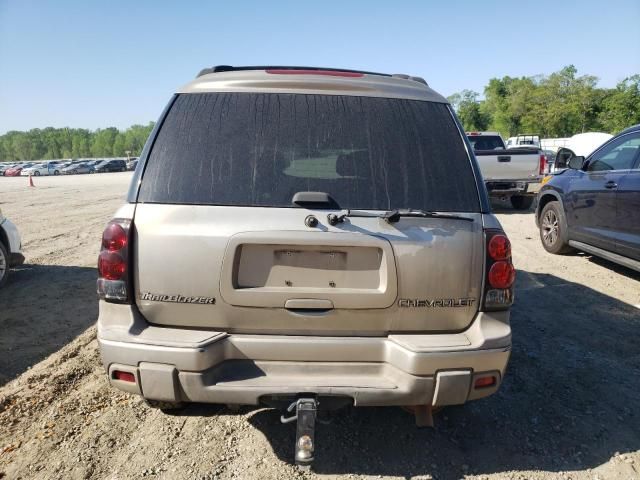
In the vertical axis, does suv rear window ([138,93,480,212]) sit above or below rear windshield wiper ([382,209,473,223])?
above

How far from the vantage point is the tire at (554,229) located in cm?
695

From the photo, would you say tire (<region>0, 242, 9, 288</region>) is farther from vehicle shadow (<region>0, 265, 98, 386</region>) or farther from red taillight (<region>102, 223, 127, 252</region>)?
red taillight (<region>102, 223, 127, 252</region>)

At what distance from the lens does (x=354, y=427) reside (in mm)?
2869

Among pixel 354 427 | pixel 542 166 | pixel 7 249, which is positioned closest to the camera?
pixel 354 427

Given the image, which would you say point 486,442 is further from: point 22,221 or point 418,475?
point 22,221

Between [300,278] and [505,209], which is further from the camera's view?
[505,209]

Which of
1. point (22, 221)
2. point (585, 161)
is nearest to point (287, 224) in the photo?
point (585, 161)

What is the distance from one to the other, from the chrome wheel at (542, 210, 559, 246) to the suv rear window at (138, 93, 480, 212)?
19.0ft

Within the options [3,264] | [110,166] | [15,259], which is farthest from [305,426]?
[110,166]

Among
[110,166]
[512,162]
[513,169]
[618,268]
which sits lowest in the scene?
[110,166]

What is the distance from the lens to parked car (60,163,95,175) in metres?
59.2

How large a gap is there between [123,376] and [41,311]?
138 inches

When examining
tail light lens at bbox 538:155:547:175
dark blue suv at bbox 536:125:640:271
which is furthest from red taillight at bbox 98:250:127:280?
tail light lens at bbox 538:155:547:175

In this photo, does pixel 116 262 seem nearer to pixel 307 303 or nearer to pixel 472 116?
pixel 307 303
